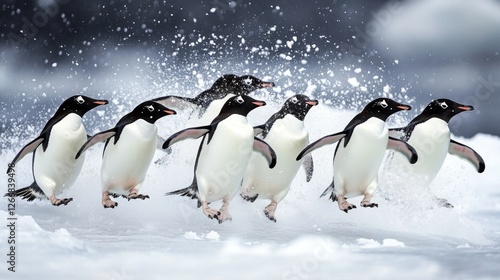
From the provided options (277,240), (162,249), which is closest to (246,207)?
(277,240)

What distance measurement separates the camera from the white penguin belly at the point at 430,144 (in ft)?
18.5

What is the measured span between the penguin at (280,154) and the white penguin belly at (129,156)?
74 centimetres

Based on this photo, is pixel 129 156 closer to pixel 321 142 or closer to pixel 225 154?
pixel 225 154

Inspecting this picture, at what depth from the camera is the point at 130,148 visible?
5027mm

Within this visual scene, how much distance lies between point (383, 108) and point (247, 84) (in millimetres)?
1150

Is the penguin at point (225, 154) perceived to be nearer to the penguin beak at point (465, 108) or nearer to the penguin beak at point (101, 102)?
the penguin beak at point (101, 102)

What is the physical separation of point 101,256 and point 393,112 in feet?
7.12

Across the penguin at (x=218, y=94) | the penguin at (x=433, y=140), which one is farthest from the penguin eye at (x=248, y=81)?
the penguin at (x=433, y=140)

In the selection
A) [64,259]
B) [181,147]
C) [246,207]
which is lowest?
[64,259]

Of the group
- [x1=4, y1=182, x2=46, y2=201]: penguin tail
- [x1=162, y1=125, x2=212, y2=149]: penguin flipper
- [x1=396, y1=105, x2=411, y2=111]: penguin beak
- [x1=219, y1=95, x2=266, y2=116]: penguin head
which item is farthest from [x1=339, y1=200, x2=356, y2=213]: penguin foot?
[x1=4, y1=182, x2=46, y2=201]: penguin tail

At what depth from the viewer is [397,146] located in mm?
5391

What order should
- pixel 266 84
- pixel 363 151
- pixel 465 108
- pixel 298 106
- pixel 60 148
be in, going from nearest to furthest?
pixel 60 148 < pixel 363 151 < pixel 298 106 < pixel 465 108 < pixel 266 84

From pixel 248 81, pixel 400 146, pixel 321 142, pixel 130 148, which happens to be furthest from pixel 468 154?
pixel 130 148

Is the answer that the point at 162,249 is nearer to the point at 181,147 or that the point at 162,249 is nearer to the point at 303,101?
the point at 181,147
